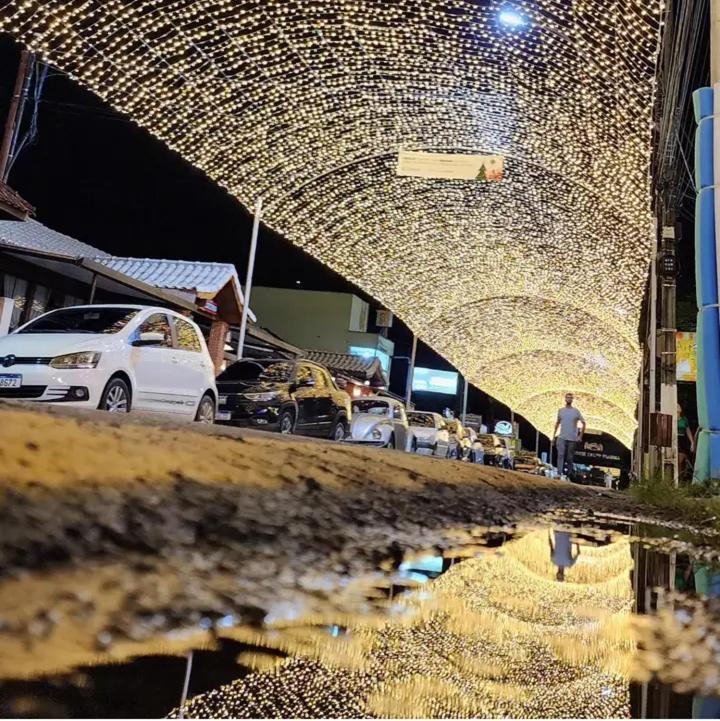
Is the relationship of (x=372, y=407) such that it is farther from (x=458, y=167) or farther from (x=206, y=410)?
(x=206, y=410)

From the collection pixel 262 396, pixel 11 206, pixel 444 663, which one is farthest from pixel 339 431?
pixel 444 663

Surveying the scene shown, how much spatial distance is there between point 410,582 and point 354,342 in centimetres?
4469

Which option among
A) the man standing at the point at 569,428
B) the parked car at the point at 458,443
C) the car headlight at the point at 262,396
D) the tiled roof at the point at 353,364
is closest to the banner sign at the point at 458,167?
the car headlight at the point at 262,396

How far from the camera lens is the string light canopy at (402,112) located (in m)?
9.44

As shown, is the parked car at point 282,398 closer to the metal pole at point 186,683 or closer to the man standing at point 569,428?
the man standing at point 569,428

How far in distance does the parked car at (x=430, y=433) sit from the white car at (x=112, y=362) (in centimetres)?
1121

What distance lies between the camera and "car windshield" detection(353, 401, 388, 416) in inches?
708

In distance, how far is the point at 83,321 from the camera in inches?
378

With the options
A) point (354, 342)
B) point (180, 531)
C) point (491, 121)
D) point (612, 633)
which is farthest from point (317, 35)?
point (354, 342)

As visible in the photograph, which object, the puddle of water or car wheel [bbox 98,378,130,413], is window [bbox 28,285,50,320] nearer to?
car wheel [bbox 98,378,130,413]

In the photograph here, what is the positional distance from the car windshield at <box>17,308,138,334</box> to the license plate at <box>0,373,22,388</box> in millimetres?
1064

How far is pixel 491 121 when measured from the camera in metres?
13.5

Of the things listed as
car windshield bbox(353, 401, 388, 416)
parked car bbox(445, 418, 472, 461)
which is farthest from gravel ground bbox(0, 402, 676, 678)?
parked car bbox(445, 418, 472, 461)

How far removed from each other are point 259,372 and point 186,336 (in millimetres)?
2532
